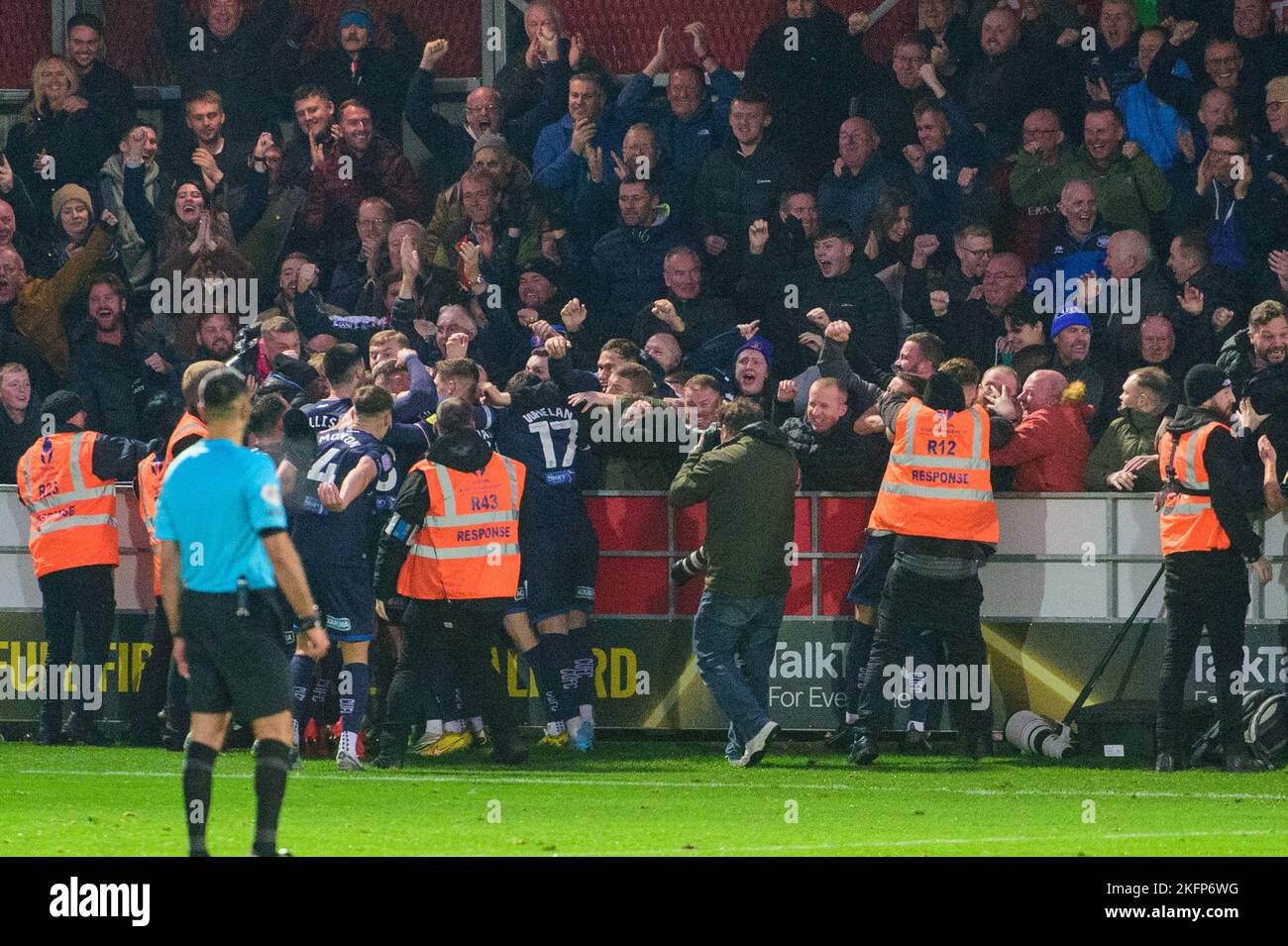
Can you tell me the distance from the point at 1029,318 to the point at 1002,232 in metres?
1.37

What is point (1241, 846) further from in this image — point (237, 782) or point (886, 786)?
point (237, 782)

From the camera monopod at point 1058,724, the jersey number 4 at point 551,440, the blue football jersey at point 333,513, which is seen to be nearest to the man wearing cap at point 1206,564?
the camera monopod at point 1058,724

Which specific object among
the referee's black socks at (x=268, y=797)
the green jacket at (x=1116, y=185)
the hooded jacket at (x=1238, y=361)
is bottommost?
the referee's black socks at (x=268, y=797)

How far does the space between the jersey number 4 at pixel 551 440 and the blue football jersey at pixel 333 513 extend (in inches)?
50.6

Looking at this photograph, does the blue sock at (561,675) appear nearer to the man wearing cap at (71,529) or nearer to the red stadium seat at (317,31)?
the man wearing cap at (71,529)

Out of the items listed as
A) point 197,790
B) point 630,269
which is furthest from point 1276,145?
point 197,790

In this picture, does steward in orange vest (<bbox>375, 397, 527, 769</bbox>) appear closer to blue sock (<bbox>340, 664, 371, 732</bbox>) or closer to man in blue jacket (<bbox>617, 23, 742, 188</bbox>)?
blue sock (<bbox>340, 664, 371, 732</bbox>)

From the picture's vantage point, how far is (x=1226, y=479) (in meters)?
12.5

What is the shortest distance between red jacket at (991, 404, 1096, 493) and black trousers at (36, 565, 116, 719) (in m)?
5.45

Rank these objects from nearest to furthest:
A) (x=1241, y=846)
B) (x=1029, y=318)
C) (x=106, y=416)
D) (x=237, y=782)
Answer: (x=1241, y=846) → (x=237, y=782) → (x=1029, y=318) → (x=106, y=416)

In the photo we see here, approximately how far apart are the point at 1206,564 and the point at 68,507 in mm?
6695

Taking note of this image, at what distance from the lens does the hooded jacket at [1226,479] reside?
12.4 m

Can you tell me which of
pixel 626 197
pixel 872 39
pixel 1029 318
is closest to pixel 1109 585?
pixel 1029 318

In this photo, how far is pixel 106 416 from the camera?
15914 millimetres
